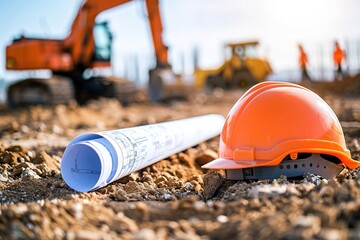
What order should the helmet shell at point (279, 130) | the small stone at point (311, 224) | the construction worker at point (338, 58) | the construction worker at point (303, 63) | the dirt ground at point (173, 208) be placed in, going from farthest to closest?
the construction worker at point (303, 63)
the construction worker at point (338, 58)
the helmet shell at point (279, 130)
the dirt ground at point (173, 208)
the small stone at point (311, 224)

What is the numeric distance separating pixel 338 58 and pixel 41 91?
41.9 ft

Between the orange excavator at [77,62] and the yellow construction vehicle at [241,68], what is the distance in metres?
7.00

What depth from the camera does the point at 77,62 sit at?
14.3 meters

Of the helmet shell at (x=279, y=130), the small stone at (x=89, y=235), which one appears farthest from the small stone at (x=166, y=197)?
the small stone at (x=89, y=235)

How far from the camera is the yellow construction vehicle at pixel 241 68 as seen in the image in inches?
811

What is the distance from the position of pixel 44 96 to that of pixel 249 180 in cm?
1075

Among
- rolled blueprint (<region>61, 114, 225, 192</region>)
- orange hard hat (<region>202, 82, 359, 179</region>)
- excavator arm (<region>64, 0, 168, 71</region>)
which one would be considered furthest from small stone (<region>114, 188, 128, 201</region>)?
excavator arm (<region>64, 0, 168, 71</region>)

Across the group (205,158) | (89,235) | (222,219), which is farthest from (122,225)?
(205,158)

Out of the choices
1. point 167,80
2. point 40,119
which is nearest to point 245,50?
point 167,80

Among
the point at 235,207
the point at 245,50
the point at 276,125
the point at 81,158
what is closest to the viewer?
the point at 235,207

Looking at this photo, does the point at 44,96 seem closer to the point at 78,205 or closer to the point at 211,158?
the point at 211,158

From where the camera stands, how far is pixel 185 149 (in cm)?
555

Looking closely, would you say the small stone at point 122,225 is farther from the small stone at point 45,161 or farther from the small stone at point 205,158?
the small stone at point 205,158

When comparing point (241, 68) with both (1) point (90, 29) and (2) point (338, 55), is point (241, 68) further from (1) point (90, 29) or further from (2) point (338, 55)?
(1) point (90, 29)
